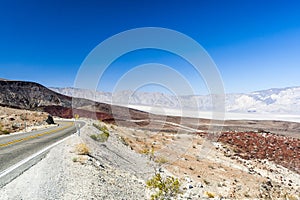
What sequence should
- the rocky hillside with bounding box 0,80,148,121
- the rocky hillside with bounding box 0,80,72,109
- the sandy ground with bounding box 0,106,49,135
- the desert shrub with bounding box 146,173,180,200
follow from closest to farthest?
the desert shrub with bounding box 146,173,180,200 → the sandy ground with bounding box 0,106,49,135 → the rocky hillside with bounding box 0,80,148,121 → the rocky hillside with bounding box 0,80,72,109

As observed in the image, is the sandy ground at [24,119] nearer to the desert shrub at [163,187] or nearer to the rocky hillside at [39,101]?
the desert shrub at [163,187]

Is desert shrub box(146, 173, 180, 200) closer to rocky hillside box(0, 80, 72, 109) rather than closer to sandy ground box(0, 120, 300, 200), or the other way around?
sandy ground box(0, 120, 300, 200)

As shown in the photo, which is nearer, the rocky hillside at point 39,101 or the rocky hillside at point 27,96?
the rocky hillside at point 39,101

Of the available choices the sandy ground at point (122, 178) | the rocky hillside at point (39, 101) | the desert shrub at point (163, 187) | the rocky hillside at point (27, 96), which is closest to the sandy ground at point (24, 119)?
the sandy ground at point (122, 178)

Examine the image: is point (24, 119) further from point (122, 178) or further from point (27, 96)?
point (27, 96)

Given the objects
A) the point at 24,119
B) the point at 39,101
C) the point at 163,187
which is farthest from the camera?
the point at 39,101

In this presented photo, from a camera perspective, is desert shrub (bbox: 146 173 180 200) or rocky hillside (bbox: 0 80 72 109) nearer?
desert shrub (bbox: 146 173 180 200)

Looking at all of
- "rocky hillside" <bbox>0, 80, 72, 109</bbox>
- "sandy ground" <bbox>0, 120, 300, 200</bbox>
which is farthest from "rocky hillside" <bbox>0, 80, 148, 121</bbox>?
"sandy ground" <bbox>0, 120, 300, 200</bbox>

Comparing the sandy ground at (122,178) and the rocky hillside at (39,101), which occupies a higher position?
the rocky hillside at (39,101)

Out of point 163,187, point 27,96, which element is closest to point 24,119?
point 163,187

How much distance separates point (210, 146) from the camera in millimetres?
27922

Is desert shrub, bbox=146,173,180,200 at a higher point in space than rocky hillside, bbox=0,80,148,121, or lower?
lower

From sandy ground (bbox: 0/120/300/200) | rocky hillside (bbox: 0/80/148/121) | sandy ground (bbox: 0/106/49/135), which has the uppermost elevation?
rocky hillside (bbox: 0/80/148/121)

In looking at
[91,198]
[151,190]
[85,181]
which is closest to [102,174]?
[85,181]
